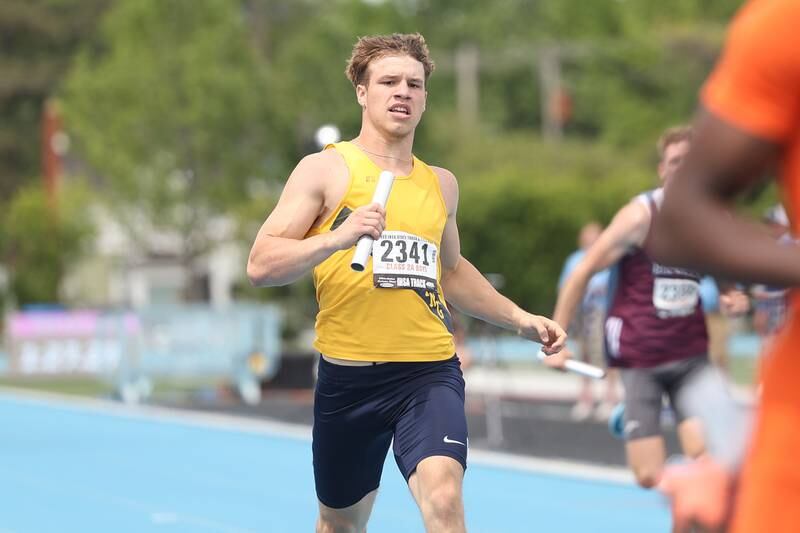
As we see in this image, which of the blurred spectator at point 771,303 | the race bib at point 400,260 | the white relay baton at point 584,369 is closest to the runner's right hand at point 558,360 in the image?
the white relay baton at point 584,369

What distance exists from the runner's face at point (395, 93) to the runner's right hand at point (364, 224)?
945mm

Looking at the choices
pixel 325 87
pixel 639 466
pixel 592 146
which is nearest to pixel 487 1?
pixel 592 146

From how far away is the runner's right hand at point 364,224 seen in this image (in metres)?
4.61

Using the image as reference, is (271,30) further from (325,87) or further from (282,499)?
(282,499)

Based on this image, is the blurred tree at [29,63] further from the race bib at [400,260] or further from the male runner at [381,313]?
the race bib at [400,260]

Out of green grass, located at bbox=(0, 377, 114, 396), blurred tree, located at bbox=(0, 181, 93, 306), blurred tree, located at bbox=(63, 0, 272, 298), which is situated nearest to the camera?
green grass, located at bbox=(0, 377, 114, 396)

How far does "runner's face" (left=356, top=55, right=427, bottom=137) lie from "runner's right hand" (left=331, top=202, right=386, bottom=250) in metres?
0.94

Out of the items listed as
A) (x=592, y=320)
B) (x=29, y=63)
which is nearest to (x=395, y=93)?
(x=592, y=320)

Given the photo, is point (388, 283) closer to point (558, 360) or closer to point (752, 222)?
point (558, 360)

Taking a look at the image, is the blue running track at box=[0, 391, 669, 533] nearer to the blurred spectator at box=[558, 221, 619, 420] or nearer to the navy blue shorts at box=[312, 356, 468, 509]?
the blurred spectator at box=[558, 221, 619, 420]

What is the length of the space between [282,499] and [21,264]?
95.4 ft

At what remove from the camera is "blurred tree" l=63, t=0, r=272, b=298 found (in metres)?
29.0

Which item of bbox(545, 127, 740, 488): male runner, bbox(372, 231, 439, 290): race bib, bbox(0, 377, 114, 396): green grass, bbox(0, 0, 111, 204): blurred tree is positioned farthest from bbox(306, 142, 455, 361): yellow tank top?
bbox(0, 0, 111, 204): blurred tree

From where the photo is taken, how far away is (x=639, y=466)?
291 inches
